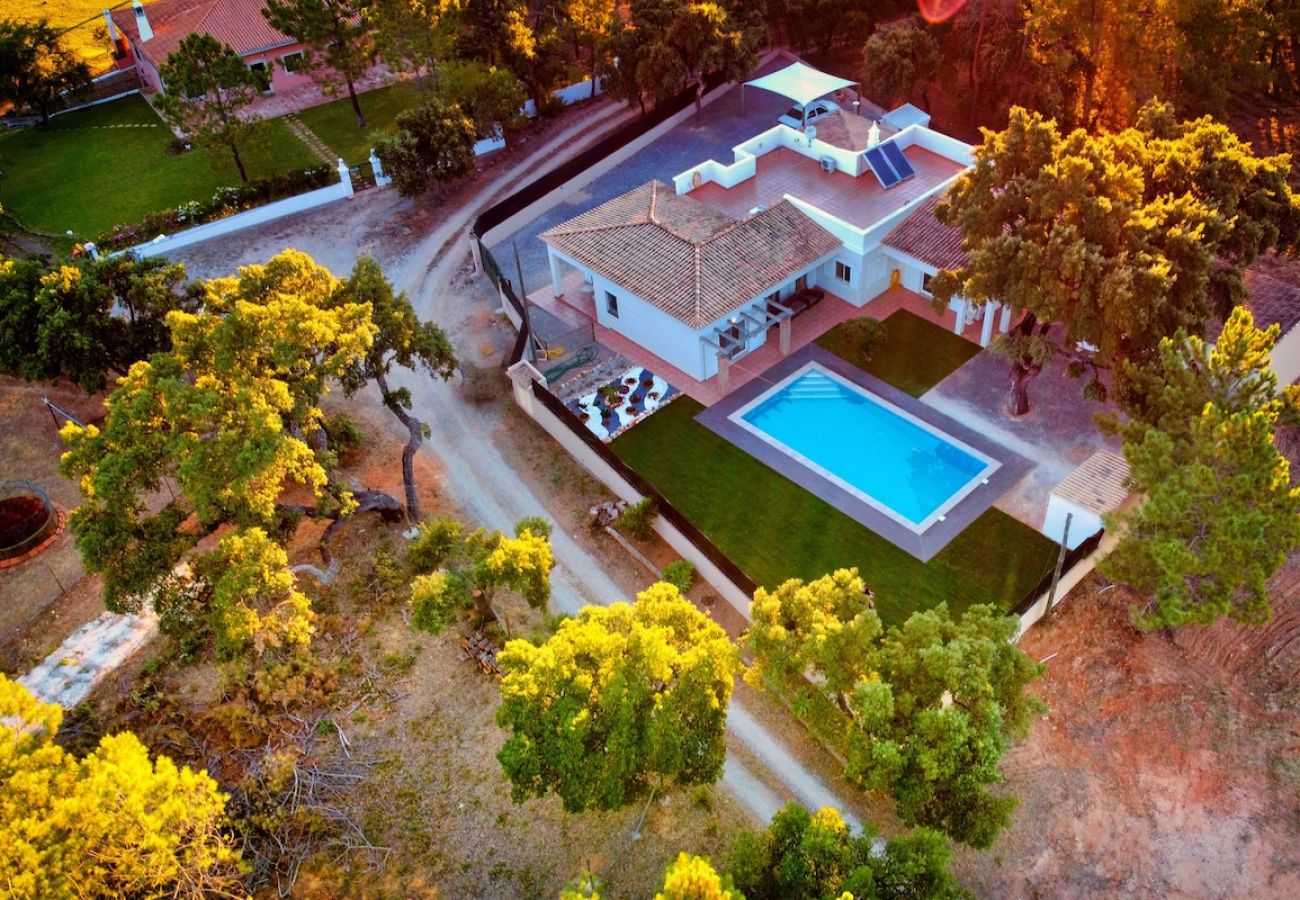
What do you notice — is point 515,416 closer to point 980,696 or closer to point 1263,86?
point 980,696

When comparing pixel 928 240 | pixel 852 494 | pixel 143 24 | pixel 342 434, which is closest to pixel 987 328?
pixel 928 240

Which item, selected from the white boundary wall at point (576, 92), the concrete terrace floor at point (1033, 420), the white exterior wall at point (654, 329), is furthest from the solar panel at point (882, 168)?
the white boundary wall at point (576, 92)

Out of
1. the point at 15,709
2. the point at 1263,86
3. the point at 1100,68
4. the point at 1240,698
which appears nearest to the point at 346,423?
the point at 15,709

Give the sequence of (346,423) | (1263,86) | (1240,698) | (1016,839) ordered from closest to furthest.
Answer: (1016,839) → (1240,698) → (346,423) → (1263,86)

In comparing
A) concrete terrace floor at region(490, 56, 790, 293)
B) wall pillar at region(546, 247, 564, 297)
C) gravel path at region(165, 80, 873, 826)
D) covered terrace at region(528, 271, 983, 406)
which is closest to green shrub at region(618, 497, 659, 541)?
gravel path at region(165, 80, 873, 826)

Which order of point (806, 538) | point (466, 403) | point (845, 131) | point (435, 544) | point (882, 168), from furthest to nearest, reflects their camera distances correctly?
point (845, 131) < point (882, 168) < point (466, 403) < point (806, 538) < point (435, 544)

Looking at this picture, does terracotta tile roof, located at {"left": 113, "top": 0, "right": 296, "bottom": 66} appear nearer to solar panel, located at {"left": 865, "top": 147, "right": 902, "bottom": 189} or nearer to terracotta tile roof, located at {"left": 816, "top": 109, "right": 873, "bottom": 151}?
terracotta tile roof, located at {"left": 816, "top": 109, "right": 873, "bottom": 151}

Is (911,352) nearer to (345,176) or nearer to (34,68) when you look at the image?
(345,176)
